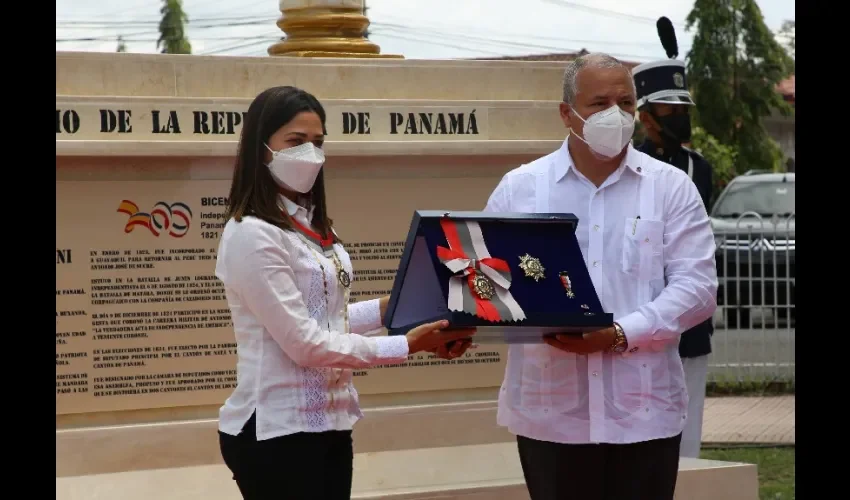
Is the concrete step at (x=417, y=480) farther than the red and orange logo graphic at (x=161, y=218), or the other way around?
the red and orange logo graphic at (x=161, y=218)

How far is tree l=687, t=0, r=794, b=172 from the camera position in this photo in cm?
3284

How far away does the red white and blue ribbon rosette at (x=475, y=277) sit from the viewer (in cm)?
365

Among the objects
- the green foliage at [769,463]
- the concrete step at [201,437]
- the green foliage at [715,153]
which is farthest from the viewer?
the green foliage at [715,153]

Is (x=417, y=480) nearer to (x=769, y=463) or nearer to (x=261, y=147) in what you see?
(x=261, y=147)

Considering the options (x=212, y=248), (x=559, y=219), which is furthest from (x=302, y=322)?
(x=212, y=248)

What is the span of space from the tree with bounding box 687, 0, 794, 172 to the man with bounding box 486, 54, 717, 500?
29.7 m

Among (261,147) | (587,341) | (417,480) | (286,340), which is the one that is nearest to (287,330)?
(286,340)

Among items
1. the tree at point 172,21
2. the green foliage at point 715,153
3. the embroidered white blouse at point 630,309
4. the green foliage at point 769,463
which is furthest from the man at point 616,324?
the tree at point 172,21

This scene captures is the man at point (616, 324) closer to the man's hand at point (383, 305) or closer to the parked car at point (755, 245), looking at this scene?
the man's hand at point (383, 305)

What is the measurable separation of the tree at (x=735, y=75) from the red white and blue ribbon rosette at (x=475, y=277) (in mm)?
30045

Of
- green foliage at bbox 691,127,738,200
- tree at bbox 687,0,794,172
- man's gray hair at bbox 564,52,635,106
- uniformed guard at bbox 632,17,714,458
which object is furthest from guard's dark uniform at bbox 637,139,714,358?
tree at bbox 687,0,794,172

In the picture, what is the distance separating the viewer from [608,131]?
12.9 ft

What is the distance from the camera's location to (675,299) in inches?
151
